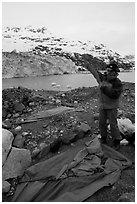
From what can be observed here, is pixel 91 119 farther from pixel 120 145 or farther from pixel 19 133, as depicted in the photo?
pixel 19 133

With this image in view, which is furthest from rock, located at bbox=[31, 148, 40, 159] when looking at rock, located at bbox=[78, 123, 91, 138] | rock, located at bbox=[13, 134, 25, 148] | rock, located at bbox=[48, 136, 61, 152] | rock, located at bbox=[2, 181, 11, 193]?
rock, located at bbox=[78, 123, 91, 138]

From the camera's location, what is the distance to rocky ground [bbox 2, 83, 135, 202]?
2.79 metres

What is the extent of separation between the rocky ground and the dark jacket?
0.77 meters

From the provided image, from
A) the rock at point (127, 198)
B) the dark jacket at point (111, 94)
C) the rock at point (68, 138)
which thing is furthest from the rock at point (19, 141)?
the rock at point (127, 198)

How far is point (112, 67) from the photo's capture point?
3441 mm

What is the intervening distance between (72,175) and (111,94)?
1.38 m

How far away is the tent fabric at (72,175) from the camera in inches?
103

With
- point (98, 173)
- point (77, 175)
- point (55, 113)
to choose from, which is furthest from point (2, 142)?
point (55, 113)

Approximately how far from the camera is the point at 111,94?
338 cm

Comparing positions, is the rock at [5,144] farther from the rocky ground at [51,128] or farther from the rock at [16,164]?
the rocky ground at [51,128]

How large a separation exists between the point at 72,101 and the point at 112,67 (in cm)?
349

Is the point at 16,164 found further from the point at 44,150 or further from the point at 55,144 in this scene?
the point at 55,144

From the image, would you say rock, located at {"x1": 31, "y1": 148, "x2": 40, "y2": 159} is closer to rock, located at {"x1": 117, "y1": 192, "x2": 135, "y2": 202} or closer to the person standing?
the person standing

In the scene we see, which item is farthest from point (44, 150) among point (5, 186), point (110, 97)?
point (110, 97)
